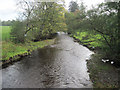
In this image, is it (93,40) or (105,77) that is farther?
(93,40)

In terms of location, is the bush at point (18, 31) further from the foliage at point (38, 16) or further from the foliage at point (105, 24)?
the foliage at point (105, 24)

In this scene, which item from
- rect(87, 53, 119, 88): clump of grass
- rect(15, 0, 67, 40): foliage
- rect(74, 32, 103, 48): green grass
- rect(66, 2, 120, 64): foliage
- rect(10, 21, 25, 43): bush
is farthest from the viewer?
rect(15, 0, 67, 40): foliage

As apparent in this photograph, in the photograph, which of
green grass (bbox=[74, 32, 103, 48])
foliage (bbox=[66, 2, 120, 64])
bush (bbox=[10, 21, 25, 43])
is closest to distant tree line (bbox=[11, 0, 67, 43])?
bush (bbox=[10, 21, 25, 43])

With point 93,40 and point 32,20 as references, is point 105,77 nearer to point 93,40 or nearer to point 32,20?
point 93,40

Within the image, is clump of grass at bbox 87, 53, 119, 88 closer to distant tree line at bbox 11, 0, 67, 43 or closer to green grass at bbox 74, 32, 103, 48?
green grass at bbox 74, 32, 103, 48

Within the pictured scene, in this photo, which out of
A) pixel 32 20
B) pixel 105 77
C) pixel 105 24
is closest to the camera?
pixel 105 77

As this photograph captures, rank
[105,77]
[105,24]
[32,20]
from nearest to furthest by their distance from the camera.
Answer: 1. [105,77]
2. [105,24]
3. [32,20]

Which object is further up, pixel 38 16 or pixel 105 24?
pixel 38 16

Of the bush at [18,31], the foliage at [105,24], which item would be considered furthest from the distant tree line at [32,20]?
the foliage at [105,24]

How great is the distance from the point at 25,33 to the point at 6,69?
34.6 feet

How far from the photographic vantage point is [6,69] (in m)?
9.66

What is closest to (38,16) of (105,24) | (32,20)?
(32,20)

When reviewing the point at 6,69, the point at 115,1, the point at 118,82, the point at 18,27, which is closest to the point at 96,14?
the point at 115,1

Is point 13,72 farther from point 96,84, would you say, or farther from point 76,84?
point 96,84
